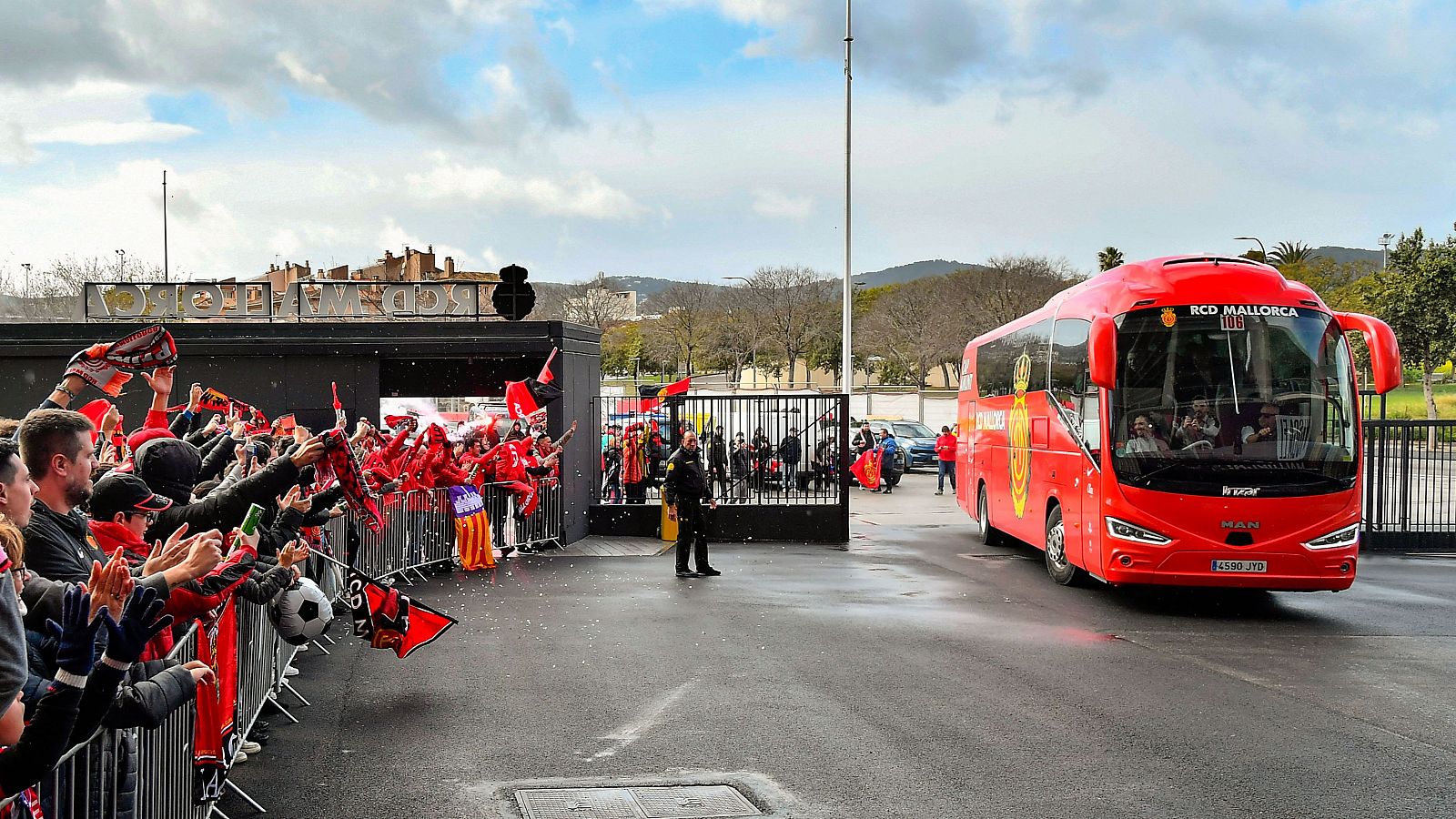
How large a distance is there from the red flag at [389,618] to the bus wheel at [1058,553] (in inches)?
322

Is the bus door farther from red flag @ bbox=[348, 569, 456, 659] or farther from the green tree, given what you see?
the green tree

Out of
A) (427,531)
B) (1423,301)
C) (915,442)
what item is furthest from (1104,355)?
(1423,301)

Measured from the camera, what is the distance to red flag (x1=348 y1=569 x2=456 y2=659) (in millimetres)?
8086

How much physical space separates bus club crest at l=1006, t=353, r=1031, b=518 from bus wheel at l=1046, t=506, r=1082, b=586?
4.40 feet

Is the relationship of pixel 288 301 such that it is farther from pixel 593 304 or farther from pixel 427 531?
pixel 593 304

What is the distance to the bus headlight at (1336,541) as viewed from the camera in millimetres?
11617

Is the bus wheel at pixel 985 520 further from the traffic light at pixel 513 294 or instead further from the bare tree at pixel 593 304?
the bare tree at pixel 593 304

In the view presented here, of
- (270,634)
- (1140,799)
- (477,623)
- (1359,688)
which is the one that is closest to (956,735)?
(1140,799)

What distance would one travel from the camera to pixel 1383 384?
1209cm

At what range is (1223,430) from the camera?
11.8 metres

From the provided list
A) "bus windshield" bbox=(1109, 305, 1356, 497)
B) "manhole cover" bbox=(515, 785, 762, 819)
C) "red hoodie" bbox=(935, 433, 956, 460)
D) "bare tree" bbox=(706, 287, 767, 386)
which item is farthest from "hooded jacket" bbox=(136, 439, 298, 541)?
"bare tree" bbox=(706, 287, 767, 386)

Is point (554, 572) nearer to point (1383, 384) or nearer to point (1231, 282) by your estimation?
point (1231, 282)

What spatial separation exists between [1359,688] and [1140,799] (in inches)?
143

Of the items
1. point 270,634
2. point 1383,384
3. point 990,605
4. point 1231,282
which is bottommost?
point 990,605
